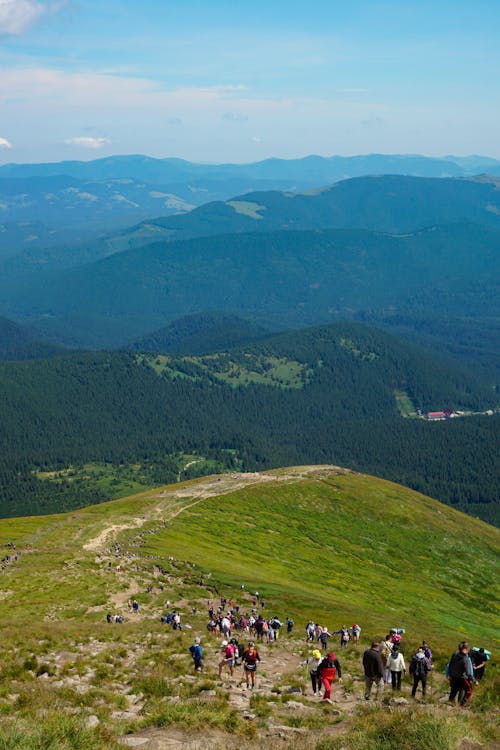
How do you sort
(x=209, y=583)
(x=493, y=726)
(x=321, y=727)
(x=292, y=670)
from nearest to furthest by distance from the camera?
(x=493, y=726) → (x=321, y=727) → (x=292, y=670) → (x=209, y=583)

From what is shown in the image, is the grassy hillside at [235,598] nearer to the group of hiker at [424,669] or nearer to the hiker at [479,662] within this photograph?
the hiker at [479,662]

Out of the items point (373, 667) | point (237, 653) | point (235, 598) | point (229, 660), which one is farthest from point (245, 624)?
point (373, 667)

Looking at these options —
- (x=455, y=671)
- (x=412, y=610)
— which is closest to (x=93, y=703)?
(x=455, y=671)

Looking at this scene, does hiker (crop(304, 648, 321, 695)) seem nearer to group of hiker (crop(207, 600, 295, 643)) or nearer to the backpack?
the backpack

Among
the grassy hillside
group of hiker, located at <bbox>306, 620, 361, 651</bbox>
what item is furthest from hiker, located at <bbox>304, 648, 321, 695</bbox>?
group of hiker, located at <bbox>306, 620, 361, 651</bbox>

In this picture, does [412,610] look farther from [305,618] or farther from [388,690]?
[388,690]

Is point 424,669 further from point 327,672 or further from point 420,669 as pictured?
point 327,672

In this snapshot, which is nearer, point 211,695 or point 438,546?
point 211,695
